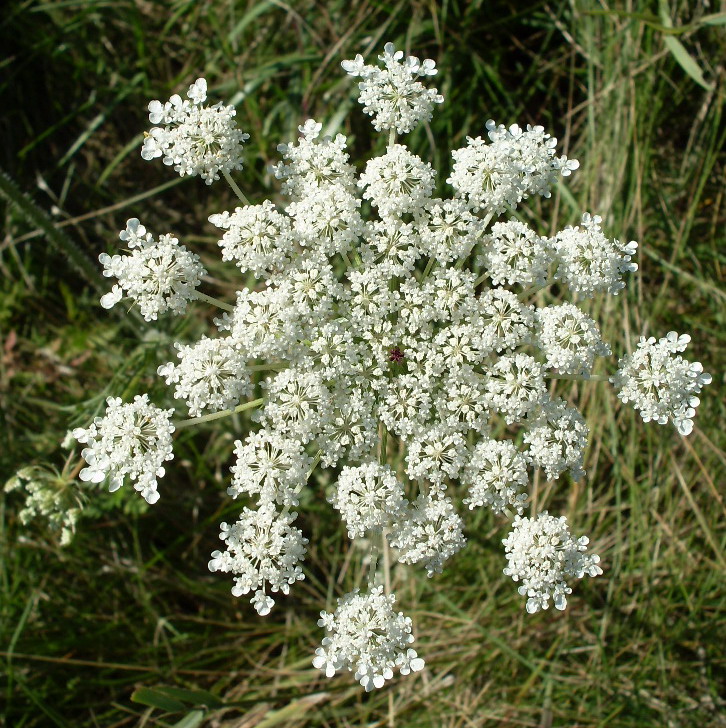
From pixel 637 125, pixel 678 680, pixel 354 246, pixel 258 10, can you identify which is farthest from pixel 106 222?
pixel 678 680

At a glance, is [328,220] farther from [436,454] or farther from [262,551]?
[262,551]

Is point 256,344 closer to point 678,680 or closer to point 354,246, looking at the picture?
point 354,246

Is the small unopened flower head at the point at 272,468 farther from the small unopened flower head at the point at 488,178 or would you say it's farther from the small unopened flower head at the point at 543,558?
the small unopened flower head at the point at 488,178

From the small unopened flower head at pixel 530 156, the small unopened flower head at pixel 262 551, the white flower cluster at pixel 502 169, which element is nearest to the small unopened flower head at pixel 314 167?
the white flower cluster at pixel 502 169

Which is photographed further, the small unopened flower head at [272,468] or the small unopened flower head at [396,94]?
the small unopened flower head at [396,94]

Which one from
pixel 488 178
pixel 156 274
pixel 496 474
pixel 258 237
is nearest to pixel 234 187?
pixel 258 237

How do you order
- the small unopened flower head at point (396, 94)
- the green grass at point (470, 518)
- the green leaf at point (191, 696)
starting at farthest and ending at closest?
the green grass at point (470, 518) → the green leaf at point (191, 696) → the small unopened flower head at point (396, 94)
